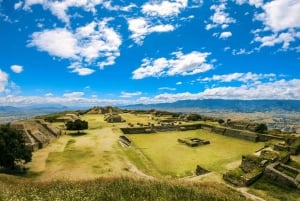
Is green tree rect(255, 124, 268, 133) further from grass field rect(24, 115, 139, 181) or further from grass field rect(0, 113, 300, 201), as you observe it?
grass field rect(24, 115, 139, 181)

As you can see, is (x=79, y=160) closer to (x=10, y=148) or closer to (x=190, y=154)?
(x=10, y=148)

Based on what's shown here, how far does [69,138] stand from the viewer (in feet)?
120

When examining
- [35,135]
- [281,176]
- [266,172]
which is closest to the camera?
[281,176]

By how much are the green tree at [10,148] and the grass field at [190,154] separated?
1201 cm

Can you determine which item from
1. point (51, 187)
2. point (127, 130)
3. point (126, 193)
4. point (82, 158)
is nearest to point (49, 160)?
point (82, 158)

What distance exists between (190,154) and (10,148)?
19.4m

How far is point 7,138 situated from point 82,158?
7336mm

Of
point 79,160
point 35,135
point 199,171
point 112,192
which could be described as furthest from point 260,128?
point 112,192

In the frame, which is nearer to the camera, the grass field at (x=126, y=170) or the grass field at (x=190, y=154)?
the grass field at (x=126, y=170)

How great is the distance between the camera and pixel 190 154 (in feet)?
101

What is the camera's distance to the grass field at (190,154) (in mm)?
24734

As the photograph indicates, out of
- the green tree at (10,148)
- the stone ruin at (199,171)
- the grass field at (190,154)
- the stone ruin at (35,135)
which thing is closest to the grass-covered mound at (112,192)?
the green tree at (10,148)

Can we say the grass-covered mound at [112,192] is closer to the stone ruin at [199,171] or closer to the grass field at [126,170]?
the grass field at [126,170]

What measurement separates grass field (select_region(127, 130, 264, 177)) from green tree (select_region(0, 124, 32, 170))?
39.4 ft
